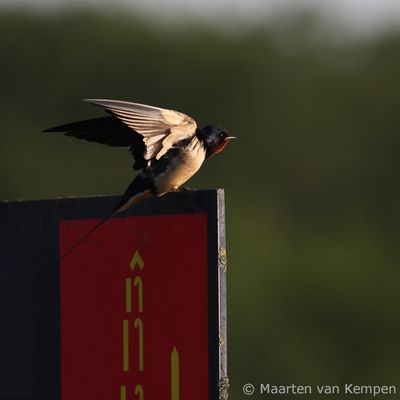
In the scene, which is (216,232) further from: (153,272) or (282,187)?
(282,187)

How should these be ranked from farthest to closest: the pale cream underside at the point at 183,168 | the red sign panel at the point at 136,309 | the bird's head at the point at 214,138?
the bird's head at the point at 214,138, the pale cream underside at the point at 183,168, the red sign panel at the point at 136,309

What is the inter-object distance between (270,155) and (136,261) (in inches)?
733

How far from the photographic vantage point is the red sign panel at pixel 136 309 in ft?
13.1

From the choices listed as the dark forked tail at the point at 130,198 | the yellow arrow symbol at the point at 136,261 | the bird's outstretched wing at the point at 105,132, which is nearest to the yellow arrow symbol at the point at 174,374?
the yellow arrow symbol at the point at 136,261

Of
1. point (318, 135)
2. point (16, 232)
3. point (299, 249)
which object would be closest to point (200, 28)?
point (318, 135)

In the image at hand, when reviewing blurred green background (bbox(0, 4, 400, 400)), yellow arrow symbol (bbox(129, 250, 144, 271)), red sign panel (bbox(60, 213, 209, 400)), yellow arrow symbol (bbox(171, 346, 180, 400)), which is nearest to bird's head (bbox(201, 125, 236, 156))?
red sign panel (bbox(60, 213, 209, 400))

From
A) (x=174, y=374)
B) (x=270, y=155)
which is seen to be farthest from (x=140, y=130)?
(x=270, y=155)

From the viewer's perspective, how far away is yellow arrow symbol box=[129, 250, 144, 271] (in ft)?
13.8

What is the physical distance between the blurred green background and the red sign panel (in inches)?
439

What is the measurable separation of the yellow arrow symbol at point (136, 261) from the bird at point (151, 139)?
1.01 feet

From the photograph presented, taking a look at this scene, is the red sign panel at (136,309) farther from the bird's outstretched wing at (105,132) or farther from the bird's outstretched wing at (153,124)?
the bird's outstretched wing at (105,132)

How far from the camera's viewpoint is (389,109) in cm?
2461

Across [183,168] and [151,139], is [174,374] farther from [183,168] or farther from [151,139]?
[183,168]

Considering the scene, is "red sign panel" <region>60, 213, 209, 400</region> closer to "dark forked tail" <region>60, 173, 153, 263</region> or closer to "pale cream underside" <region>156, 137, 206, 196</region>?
"dark forked tail" <region>60, 173, 153, 263</region>
